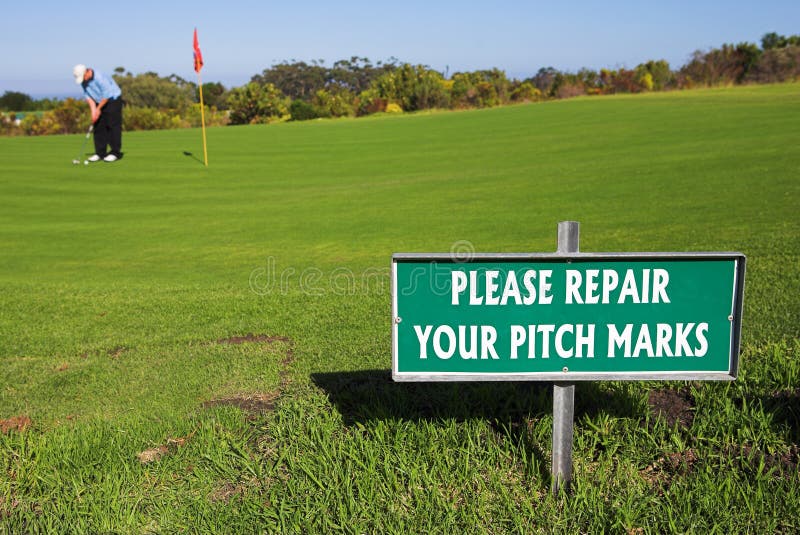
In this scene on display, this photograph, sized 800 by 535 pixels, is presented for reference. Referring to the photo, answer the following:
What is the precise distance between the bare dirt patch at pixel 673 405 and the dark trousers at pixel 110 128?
16472mm

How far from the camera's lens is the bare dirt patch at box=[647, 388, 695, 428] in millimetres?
3691

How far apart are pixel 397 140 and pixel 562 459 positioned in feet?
74.8

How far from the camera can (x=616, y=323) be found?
117 inches

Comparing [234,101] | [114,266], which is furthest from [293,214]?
[234,101]

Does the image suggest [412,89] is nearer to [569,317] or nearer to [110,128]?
[110,128]

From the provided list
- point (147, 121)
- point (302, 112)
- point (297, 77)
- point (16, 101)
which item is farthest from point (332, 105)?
point (297, 77)

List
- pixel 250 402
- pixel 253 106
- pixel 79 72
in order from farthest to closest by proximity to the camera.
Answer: pixel 253 106
pixel 79 72
pixel 250 402

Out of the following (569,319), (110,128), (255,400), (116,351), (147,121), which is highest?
(147,121)

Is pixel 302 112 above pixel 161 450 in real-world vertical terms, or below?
above

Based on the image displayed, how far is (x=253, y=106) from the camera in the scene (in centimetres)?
4125

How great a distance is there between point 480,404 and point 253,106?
39.6m

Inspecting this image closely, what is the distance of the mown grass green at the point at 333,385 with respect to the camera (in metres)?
3.12

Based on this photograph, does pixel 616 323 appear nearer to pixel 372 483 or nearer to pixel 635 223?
pixel 372 483

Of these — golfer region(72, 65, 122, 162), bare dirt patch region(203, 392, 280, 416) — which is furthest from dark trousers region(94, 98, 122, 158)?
bare dirt patch region(203, 392, 280, 416)
